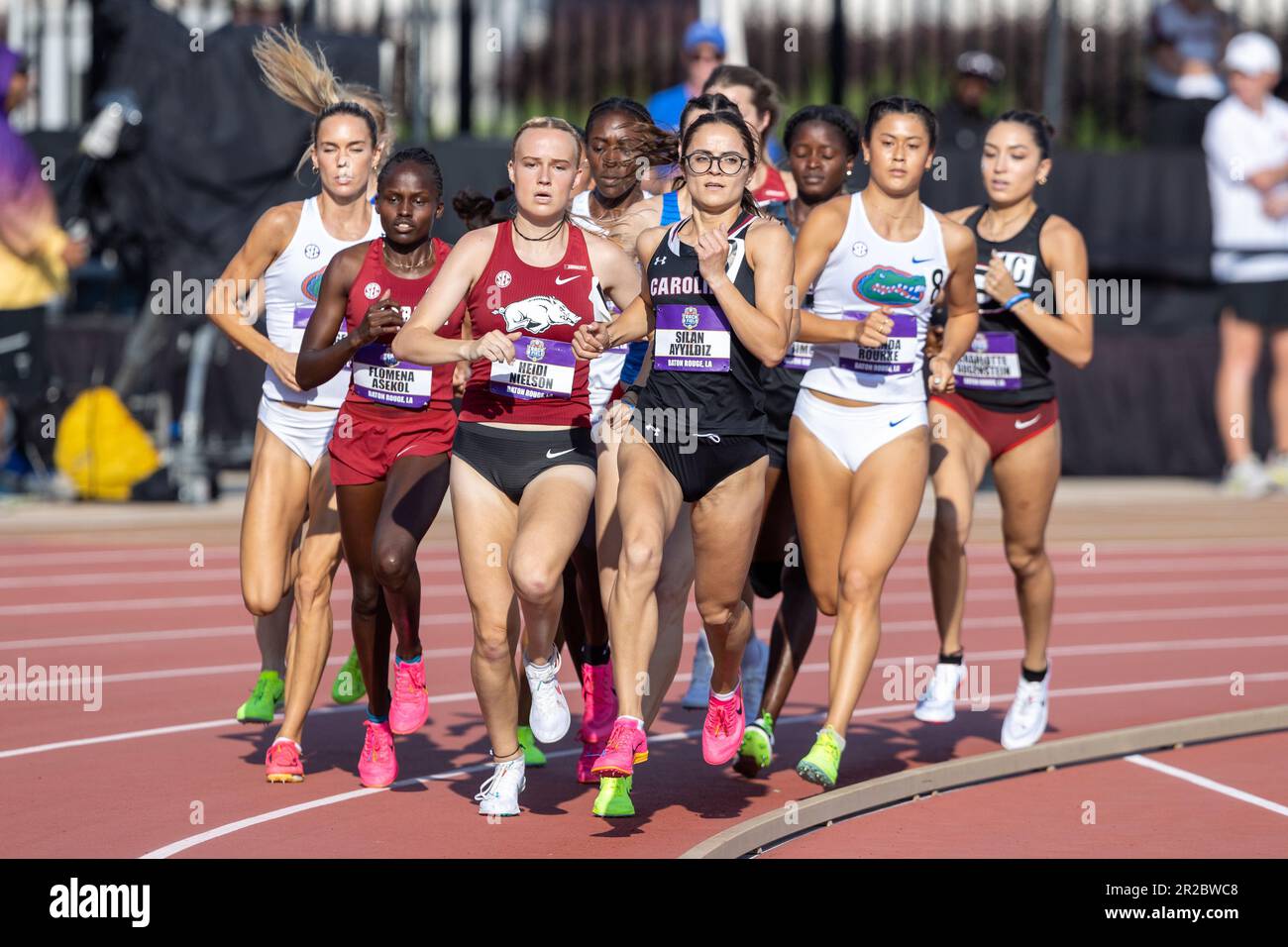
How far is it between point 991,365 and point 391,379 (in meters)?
2.58

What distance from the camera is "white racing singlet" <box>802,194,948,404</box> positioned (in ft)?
24.9

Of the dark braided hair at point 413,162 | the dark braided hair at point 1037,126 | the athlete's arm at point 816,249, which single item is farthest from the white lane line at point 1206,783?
the dark braided hair at point 413,162

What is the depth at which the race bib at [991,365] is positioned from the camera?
28.1ft

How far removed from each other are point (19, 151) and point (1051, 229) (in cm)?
997

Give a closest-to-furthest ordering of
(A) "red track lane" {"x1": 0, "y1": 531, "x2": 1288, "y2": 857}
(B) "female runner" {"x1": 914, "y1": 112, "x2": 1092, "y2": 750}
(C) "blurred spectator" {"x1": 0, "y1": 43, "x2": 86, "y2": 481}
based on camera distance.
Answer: (A) "red track lane" {"x1": 0, "y1": 531, "x2": 1288, "y2": 857} → (B) "female runner" {"x1": 914, "y1": 112, "x2": 1092, "y2": 750} → (C) "blurred spectator" {"x1": 0, "y1": 43, "x2": 86, "y2": 481}

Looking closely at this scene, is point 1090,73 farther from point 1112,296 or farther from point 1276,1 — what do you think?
point 1112,296

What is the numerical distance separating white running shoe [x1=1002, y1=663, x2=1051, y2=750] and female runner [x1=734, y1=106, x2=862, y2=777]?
951 millimetres

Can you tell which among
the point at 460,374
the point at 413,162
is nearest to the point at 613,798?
the point at 460,374

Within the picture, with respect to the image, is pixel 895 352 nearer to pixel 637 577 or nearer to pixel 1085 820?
pixel 637 577

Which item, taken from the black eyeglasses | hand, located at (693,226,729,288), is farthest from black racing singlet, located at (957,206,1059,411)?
hand, located at (693,226,729,288)

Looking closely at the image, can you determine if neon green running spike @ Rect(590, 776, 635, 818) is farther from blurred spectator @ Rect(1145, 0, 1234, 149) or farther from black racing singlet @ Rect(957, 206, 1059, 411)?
blurred spectator @ Rect(1145, 0, 1234, 149)

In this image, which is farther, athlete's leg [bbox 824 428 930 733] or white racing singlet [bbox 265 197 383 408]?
white racing singlet [bbox 265 197 383 408]

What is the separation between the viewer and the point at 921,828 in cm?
713

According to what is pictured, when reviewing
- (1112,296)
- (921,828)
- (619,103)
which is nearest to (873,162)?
(619,103)
